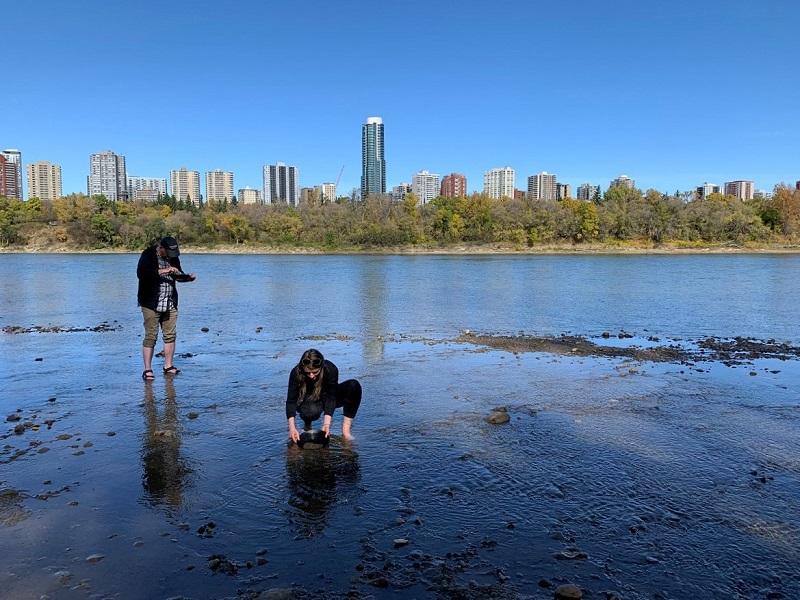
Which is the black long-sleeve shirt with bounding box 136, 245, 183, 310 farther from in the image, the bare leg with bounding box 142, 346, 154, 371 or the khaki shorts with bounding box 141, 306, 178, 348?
the bare leg with bounding box 142, 346, 154, 371

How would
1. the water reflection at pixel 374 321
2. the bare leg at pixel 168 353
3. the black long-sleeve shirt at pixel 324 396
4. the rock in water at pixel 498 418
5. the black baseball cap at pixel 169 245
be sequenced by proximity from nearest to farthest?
the black long-sleeve shirt at pixel 324 396
the rock in water at pixel 498 418
the black baseball cap at pixel 169 245
the bare leg at pixel 168 353
the water reflection at pixel 374 321

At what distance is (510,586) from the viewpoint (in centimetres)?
420

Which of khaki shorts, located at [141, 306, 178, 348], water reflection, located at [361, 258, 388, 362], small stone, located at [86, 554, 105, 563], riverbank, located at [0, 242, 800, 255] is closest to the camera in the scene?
small stone, located at [86, 554, 105, 563]

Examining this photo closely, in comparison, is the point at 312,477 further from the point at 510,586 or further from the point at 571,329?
the point at 571,329

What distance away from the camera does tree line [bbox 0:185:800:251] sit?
Result: 130 m

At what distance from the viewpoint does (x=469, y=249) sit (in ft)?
422

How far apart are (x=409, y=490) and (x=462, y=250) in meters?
124

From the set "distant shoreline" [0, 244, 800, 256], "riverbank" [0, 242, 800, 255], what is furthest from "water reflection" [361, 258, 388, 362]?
"riverbank" [0, 242, 800, 255]

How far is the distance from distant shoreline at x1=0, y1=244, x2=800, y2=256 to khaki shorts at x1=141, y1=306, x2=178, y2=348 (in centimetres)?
10946

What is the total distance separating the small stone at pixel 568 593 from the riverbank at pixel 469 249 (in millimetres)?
118229

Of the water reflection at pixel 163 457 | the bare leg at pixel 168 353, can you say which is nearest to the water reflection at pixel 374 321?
the bare leg at pixel 168 353

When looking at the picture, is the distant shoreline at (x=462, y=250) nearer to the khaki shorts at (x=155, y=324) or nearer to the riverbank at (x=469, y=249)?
the riverbank at (x=469, y=249)

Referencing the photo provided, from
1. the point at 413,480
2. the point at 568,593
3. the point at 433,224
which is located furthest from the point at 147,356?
the point at 433,224

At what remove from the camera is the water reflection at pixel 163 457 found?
5.66m
